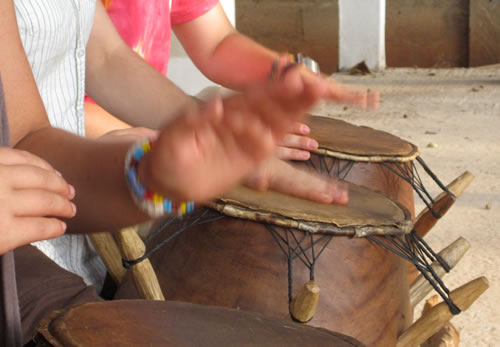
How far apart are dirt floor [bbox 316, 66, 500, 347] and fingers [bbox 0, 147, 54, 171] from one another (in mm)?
1408

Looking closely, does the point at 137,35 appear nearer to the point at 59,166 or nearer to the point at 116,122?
the point at 116,122

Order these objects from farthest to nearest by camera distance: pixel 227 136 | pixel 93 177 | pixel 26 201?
1. pixel 93 177
2. pixel 26 201
3. pixel 227 136

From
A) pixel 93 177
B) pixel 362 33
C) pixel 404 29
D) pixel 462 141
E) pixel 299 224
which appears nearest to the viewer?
pixel 93 177

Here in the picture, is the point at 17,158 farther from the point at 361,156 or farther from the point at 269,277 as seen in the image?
the point at 361,156

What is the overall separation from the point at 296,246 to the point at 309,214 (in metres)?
0.05

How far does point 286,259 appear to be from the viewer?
116 centimetres

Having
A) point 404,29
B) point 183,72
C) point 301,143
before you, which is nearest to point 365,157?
point 301,143

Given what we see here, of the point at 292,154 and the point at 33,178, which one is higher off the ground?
the point at 33,178

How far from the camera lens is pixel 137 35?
212cm

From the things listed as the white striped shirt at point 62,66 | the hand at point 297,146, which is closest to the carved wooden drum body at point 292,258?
the white striped shirt at point 62,66

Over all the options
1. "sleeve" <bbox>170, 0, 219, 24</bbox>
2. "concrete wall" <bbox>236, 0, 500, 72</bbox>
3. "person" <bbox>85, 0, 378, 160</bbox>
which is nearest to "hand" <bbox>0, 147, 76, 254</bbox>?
"person" <bbox>85, 0, 378, 160</bbox>

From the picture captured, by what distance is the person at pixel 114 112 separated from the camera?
56 centimetres

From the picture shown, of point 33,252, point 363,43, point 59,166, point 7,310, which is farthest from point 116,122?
point 363,43

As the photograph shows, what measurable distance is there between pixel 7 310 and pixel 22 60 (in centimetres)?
38
